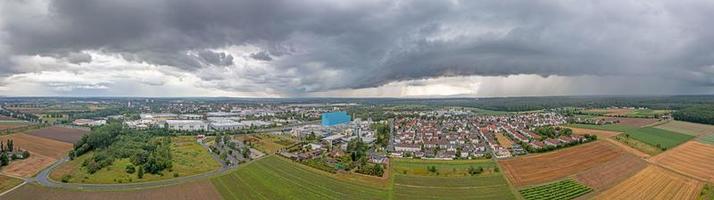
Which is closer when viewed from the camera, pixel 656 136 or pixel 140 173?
pixel 140 173

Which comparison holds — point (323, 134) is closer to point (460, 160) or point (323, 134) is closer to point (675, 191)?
point (460, 160)

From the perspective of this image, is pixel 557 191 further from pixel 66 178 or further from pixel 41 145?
pixel 41 145

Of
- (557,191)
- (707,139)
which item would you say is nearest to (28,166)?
(557,191)

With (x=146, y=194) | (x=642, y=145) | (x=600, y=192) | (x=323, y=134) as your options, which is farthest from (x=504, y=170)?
(x=323, y=134)

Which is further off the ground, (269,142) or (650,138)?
(650,138)

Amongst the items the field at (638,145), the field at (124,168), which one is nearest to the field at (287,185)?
the field at (124,168)

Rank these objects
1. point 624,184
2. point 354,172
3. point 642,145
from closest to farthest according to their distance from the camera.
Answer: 1. point 624,184
2. point 354,172
3. point 642,145
